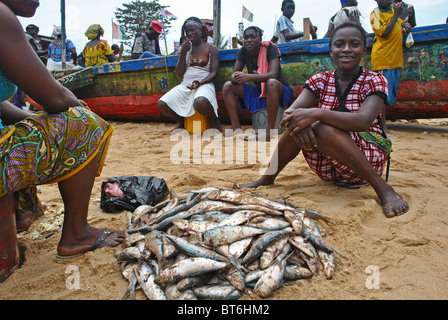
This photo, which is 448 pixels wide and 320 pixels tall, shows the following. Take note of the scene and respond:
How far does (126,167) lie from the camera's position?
4.23m

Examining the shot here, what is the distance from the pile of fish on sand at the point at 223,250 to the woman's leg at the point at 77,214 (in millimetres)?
256

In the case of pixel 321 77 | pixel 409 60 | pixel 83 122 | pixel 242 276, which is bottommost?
pixel 242 276

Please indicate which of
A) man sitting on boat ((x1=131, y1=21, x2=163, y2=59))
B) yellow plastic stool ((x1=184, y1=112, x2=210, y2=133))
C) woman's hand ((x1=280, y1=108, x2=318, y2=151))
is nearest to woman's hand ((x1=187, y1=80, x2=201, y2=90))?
yellow plastic stool ((x1=184, y1=112, x2=210, y2=133))

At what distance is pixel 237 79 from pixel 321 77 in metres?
2.74

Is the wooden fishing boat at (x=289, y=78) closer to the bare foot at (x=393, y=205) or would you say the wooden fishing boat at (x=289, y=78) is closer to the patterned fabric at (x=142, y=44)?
the patterned fabric at (x=142, y=44)

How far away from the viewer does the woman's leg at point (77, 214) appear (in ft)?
6.90

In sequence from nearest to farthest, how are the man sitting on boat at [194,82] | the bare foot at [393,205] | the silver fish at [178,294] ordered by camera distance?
1. the silver fish at [178,294]
2. the bare foot at [393,205]
3. the man sitting on boat at [194,82]

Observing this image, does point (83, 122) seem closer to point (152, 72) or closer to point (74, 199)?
point (74, 199)

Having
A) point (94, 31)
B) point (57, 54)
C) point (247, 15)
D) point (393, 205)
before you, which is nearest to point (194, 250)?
point (393, 205)

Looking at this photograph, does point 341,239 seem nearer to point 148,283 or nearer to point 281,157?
point 281,157

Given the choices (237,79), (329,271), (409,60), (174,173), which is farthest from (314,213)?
(409,60)

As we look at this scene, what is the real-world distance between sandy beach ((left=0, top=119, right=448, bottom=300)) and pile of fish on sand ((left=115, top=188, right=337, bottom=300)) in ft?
0.29

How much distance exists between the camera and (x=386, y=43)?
16.6 feet

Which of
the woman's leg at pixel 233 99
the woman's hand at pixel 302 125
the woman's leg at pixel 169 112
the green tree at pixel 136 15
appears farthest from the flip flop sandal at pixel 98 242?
A: the green tree at pixel 136 15
